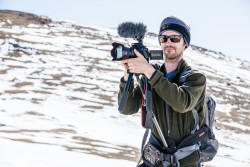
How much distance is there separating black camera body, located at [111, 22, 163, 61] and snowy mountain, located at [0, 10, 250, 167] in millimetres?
382

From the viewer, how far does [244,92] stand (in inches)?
1610

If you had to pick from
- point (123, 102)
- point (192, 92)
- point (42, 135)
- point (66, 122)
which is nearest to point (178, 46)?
point (192, 92)

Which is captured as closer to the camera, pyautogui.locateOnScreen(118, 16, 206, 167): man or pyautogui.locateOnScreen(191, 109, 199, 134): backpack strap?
pyautogui.locateOnScreen(118, 16, 206, 167): man

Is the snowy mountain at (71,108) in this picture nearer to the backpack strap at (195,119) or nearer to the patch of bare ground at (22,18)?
the backpack strap at (195,119)

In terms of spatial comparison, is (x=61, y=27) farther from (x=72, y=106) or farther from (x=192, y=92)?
(x=192, y=92)

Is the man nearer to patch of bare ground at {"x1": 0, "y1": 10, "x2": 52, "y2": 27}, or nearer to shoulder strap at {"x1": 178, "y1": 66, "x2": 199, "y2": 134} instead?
shoulder strap at {"x1": 178, "y1": 66, "x2": 199, "y2": 134}

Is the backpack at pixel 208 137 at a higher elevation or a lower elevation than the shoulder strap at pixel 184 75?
lower

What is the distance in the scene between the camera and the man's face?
2934 millimetres

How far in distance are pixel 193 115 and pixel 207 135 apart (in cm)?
37

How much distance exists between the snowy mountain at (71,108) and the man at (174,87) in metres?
0.58

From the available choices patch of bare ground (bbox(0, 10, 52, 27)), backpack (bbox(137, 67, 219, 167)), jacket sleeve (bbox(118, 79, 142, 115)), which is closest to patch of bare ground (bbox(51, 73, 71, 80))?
jacket sleeve (bbox(118, 79, 142, 115))

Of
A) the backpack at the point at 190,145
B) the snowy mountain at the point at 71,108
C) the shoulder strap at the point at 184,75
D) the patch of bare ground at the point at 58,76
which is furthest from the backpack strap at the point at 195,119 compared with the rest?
the patch of bare ground at the point at 58,76

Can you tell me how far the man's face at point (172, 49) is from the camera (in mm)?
2934

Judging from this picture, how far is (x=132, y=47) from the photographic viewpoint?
2543 mm
